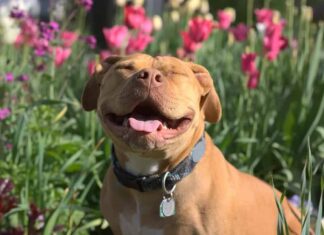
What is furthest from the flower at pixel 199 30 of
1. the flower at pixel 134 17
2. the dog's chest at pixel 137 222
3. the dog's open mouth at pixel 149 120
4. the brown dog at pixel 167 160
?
the dog's open mouth at pixel 149 120

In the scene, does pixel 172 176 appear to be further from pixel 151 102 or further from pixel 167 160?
pixel 151 102

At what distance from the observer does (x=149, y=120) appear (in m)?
2.92

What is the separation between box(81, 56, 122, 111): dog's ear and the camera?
328 cm

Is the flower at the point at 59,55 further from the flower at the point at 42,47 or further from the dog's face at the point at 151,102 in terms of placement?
the dog's face at the point at 151,102

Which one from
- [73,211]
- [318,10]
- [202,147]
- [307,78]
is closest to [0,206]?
[73,211]

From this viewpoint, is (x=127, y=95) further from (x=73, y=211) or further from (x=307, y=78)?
(x=307, y=78)

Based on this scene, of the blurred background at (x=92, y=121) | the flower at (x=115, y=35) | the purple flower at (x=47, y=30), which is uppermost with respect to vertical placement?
the purple flower at (x=47, y=30)

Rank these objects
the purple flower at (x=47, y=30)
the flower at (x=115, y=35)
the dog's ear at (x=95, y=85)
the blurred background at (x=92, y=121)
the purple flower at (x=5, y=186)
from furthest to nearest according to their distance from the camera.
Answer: the flower at (x=115, y=35)
the purple flower at (x=47, y=30)
the blurred background at (x=92, y=121)
the purple flower at (x=5, y=186)
the dog's ear at (x=95, y=85)

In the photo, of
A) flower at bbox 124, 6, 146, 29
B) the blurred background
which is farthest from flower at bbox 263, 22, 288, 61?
flower at bbox 124, 6, 146, 29

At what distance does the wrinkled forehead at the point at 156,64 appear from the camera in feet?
→ 9.93

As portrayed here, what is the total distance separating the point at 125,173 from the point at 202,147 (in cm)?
32

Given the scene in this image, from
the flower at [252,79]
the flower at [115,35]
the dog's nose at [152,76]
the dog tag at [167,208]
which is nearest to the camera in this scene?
the dog's nose at [152,76]

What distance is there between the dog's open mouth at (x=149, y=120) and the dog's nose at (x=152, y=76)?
9 cm

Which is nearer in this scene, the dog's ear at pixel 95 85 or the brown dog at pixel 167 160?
the brown dog at pixel 167 160
